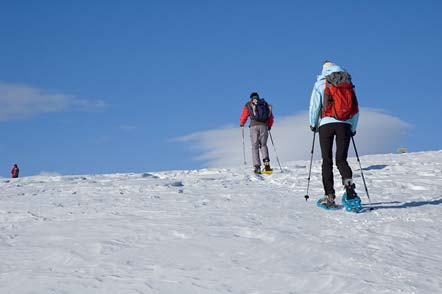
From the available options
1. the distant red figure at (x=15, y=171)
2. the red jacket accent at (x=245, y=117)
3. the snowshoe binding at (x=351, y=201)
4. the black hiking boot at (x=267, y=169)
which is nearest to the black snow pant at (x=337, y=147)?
the snowshoe binding at (x=351, y=201)

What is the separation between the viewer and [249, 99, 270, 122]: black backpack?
15891 millimetres

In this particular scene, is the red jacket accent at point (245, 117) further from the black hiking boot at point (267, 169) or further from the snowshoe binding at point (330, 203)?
the snowshoe binding at point (330, 203)

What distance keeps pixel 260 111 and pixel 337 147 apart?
7105mm

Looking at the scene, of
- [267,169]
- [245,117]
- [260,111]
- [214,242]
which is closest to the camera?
[214,242]

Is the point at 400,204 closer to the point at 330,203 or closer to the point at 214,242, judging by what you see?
the point at 330,203

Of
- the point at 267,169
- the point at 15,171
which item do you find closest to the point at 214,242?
the point at 267,169

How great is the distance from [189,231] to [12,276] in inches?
90.0

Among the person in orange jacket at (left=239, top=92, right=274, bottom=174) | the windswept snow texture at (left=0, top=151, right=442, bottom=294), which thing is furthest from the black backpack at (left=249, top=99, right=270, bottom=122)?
the windswept snow texture at (left=0, top=151, right=442, bottom=294)

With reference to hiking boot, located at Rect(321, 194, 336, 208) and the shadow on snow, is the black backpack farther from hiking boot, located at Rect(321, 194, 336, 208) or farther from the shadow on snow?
hiking boot, located at Rect(321, 194, 336, 208)

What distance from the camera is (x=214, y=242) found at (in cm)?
648

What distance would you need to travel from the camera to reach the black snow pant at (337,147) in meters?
8.77

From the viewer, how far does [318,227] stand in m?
7.52

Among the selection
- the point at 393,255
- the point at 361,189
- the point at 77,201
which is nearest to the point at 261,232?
the point at 393,255

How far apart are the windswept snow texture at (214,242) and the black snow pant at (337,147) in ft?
1.88
